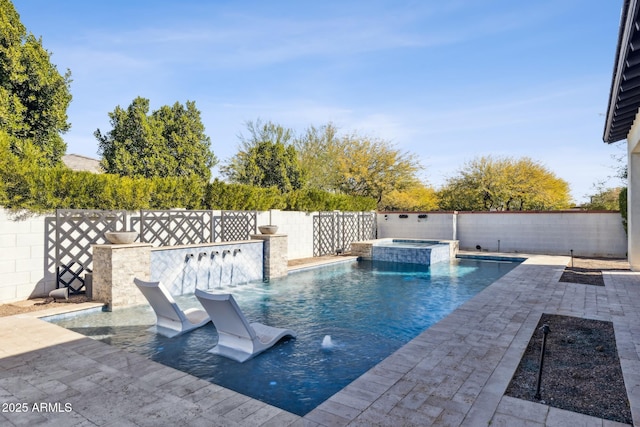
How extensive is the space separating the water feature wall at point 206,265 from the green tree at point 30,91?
529 cm

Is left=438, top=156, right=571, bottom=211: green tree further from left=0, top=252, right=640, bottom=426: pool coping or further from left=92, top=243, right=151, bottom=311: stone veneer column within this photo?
left=92, top=243, right=151, bottom=311: stone veneer column

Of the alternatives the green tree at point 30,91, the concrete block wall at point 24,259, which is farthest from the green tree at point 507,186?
the concrete block wall at point 24,259

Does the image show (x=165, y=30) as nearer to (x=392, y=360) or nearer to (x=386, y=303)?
(x=386, y=303)

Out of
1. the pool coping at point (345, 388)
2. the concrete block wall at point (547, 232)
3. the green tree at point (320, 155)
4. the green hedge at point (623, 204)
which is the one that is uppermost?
the green tree at point (320, 155)

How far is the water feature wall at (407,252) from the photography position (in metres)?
14.9

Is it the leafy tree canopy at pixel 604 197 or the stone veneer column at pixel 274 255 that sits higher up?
the leafy tree canopy at pixel 604 197

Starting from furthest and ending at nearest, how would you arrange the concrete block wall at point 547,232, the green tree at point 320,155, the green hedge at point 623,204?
the green tree at point 320,155
the concrete block wall at point 547,232
the green hedge at point 623,204

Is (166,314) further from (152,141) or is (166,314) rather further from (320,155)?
(320,155)

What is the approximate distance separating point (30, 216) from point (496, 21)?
13.1m

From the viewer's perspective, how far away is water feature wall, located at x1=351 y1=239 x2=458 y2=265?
48.8 feet

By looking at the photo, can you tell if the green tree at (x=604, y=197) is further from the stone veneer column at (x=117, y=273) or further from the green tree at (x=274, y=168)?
the stone veneer column at (x=117, y=273)

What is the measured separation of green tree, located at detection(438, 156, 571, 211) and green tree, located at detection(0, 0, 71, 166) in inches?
855

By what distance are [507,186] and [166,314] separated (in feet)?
73.0

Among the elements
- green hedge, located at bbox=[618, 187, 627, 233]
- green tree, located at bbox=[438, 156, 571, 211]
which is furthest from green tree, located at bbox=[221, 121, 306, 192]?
green hedge, located at bbox=[618, 187, 627, 233]
